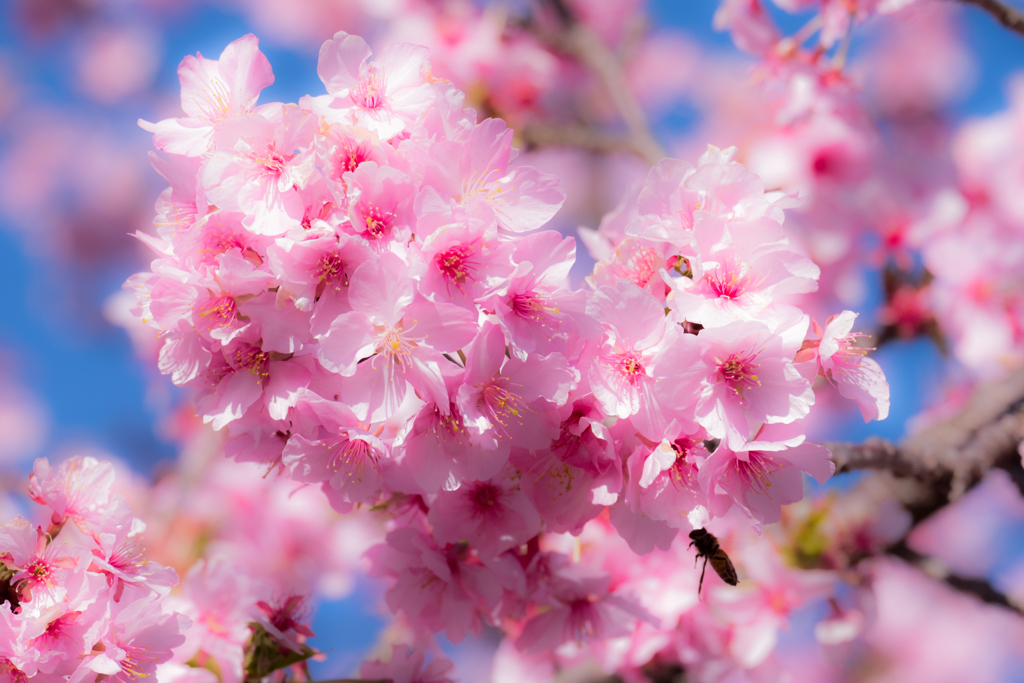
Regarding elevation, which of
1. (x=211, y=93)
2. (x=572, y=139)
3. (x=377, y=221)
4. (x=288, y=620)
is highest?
(x=572, y=139)

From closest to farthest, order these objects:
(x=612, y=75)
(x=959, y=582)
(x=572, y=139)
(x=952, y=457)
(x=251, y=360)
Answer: (x=251, y=360) → (x=952, y=457) → (x=959, y=582) → (x=572, y=139) → (x=612, y=75)

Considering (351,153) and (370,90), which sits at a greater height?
(370,90)

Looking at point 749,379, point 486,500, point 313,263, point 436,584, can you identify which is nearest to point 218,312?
point 313,263

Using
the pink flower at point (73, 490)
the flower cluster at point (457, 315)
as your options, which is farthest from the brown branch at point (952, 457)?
the pink flower at point (73, 490)

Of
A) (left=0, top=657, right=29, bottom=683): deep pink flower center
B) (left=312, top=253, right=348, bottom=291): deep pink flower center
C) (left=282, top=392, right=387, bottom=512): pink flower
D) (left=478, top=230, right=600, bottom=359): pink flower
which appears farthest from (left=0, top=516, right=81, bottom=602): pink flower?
(left=478, top=230, right=600, bottom=359): pink flower

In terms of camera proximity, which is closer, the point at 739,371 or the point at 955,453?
the point at 739,371

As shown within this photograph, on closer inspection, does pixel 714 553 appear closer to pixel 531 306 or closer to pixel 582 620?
pixel 582 620
